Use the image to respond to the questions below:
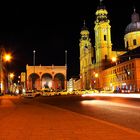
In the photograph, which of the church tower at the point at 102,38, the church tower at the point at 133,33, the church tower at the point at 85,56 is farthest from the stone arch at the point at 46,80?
the church tower at the point at 133,33

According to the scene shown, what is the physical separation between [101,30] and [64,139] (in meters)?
114

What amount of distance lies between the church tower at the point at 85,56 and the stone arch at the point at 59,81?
11690mm

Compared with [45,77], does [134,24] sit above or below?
above

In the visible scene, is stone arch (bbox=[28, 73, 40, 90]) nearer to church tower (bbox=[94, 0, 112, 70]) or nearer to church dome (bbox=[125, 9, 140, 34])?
church tower (bbox=[94, 0, 112, 70])

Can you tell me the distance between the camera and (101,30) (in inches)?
4751

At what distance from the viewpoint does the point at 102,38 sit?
12088 cm

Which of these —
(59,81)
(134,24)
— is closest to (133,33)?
(134,24)

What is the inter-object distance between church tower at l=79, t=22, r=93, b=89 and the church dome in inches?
855

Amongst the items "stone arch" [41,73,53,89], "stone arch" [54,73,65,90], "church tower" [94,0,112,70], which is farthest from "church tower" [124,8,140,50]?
"stone arch" [41,73,53,89]

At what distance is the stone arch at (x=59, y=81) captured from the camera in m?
136

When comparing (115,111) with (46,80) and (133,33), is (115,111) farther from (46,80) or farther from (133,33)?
(46,80)

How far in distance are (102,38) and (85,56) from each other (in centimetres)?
2462

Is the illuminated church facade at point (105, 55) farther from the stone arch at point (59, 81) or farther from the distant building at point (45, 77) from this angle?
the distant building at point (45, 77)

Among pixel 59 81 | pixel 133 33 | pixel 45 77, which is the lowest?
pixel 59 81
